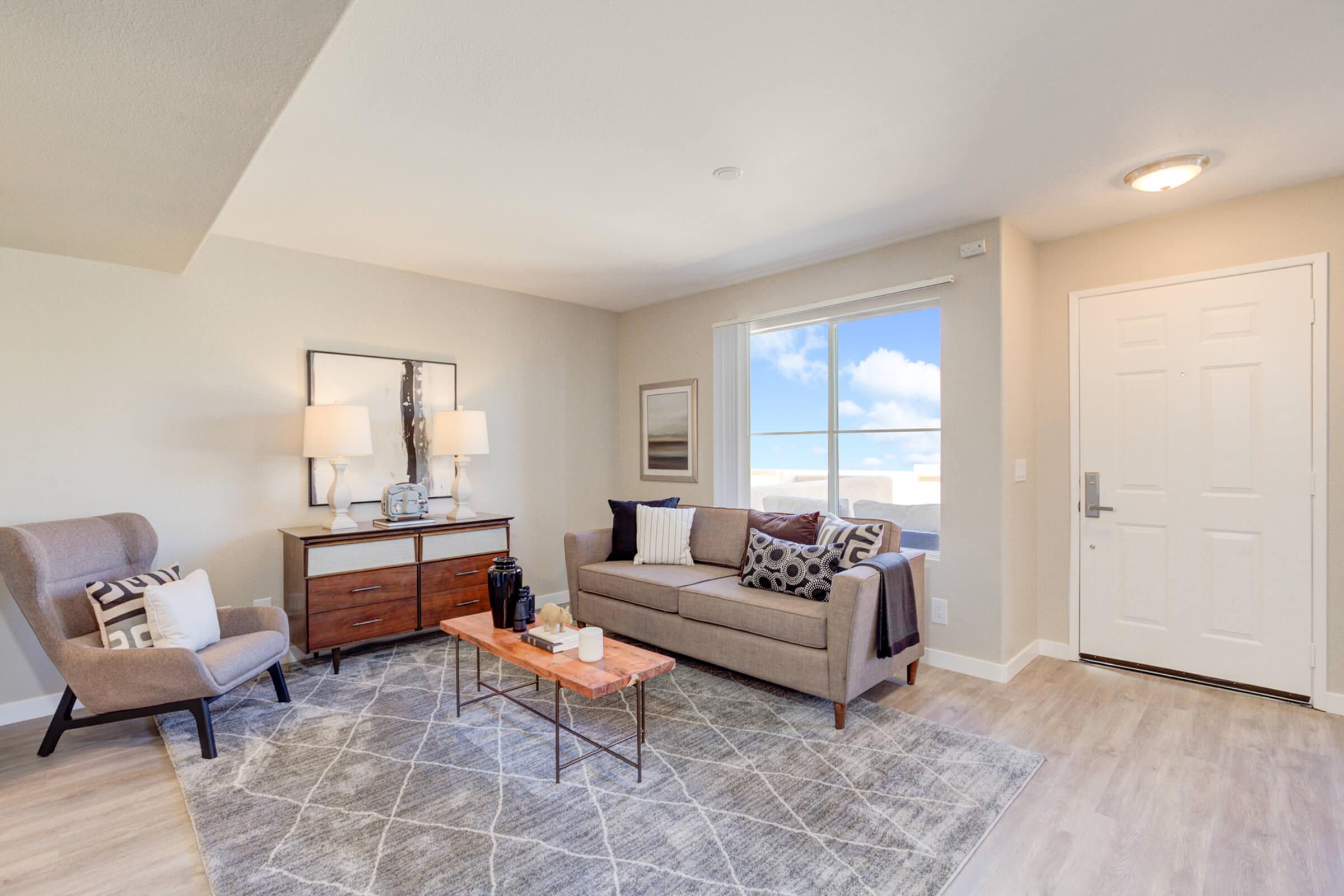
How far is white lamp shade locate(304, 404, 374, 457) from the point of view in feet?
11.6

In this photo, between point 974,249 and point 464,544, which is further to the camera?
point 464,544

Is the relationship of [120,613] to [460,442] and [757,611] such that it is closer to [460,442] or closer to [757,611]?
[460,442]

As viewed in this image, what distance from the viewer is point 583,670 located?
2318 mm

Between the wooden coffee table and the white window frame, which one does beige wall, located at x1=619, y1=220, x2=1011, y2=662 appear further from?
the wooden coffee table

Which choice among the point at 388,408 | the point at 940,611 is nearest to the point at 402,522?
the point at 388,408

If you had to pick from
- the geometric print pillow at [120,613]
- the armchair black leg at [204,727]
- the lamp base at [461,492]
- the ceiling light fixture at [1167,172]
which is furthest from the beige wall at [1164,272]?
the geometric print pillow at [120,613]

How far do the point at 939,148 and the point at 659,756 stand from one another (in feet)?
Answer: 8.94

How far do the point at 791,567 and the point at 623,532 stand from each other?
4.42ft

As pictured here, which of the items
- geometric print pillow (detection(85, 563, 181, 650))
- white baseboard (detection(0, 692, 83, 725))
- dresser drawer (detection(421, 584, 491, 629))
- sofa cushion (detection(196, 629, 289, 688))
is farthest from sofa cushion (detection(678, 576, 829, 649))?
white baseboard (detection(0, 692, 83, 725))

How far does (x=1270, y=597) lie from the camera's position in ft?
10.0

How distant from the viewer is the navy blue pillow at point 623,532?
418cm

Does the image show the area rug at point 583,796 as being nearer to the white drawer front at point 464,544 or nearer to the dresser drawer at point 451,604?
the dresser drawer at point 451,604

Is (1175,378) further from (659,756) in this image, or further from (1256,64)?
(659,756)

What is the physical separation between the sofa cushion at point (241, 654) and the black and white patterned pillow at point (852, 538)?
2.71 meters
